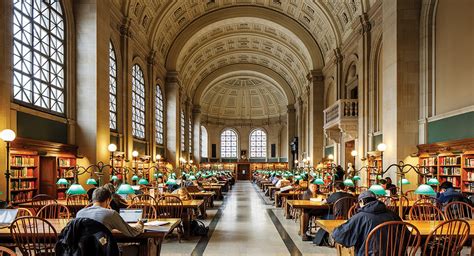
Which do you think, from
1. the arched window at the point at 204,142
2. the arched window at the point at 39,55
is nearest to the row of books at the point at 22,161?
the arched window at the point at 39,55

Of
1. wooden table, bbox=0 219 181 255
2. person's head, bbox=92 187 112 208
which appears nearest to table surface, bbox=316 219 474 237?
wooden table, bbox=0 219 181 255

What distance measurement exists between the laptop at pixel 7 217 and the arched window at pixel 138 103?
15004 mm

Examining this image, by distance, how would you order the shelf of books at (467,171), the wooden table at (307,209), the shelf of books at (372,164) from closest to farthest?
the wooden table at (307,209) → the shelf of books at (467,171) → the shelf of books at (372,164)

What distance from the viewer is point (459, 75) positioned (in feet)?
37.8

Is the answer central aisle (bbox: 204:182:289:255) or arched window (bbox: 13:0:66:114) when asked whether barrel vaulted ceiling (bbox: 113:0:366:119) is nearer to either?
arched window (bbox: 13:0:66:114)

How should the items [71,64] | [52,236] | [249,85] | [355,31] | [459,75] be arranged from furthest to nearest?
[249,85]
[355,31]
[71,64]
[459,75]
[52,236]

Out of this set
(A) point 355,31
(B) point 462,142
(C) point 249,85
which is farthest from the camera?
(C) point 249,85

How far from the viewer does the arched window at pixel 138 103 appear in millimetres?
20967

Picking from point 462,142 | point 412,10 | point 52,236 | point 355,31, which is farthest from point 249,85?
point 52,236

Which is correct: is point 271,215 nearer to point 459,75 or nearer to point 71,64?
point 459,75

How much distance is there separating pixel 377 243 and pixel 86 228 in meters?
3.00

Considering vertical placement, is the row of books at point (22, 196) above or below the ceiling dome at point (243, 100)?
below

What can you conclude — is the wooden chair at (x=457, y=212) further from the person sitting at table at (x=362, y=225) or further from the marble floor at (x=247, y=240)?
the person sitting at table at (x=362, y=225)

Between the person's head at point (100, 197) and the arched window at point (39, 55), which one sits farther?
the arched window at point (39, 55)
